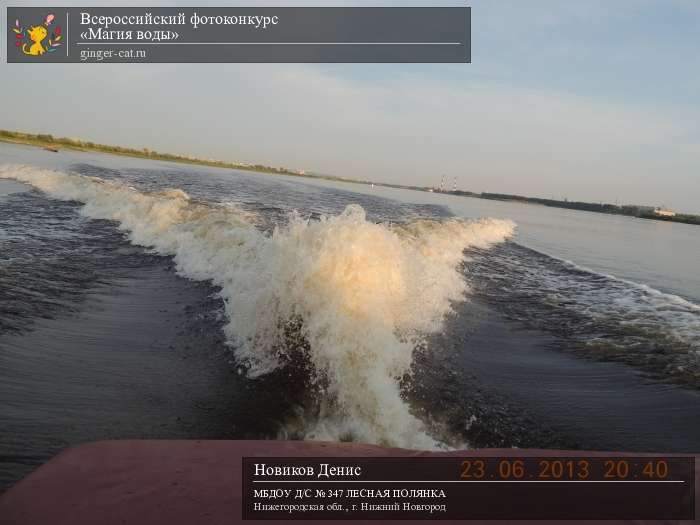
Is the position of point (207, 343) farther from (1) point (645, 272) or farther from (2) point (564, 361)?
(1) point (645, 272)

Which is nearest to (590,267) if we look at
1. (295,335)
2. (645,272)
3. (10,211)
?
(645,272)

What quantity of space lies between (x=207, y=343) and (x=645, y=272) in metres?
16.2

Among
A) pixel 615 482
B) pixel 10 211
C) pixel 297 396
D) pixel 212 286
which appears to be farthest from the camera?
pixel 10 211

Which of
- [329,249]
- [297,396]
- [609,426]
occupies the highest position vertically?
[329,249]

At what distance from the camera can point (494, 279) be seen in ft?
Result: 40.4

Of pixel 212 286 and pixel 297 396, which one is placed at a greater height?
pixel 212 286

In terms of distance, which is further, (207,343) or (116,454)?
(207,343)
